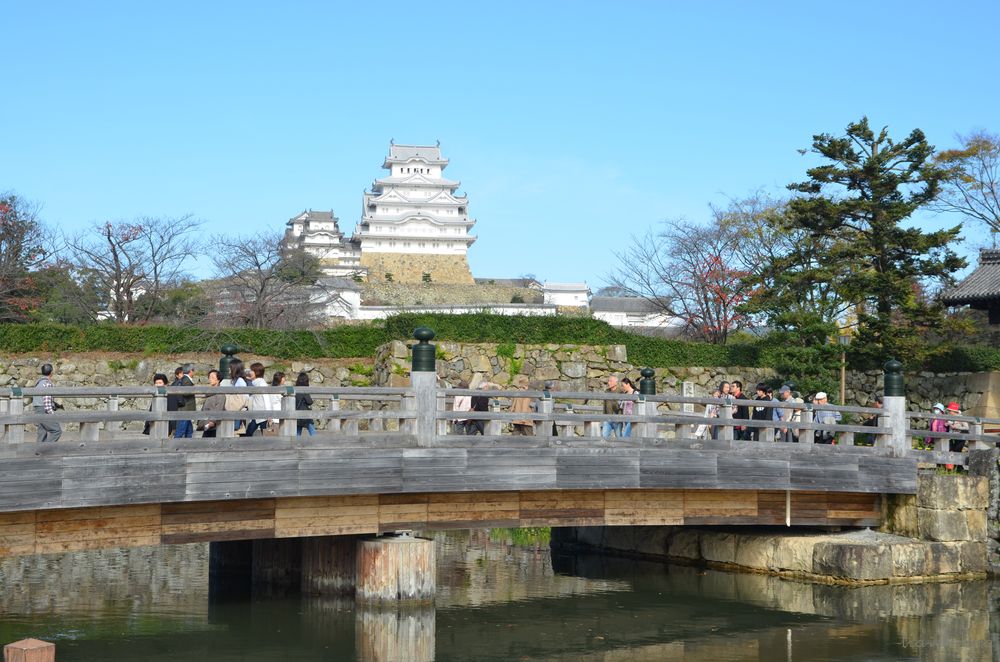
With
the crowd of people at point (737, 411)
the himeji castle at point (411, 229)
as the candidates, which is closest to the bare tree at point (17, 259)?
the crowd of people at point (737, 411)

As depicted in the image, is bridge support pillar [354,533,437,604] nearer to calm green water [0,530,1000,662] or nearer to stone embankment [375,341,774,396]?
calm green water [0,530,1000,662]

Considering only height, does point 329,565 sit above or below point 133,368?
below

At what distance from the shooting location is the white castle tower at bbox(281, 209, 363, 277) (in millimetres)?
78875

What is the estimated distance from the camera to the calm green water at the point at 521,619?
13711mm

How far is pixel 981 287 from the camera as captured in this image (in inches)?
1246

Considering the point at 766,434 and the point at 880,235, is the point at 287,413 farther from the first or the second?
the point at 880,235

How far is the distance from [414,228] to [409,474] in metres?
69.2

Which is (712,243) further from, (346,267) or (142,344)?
(346,267)

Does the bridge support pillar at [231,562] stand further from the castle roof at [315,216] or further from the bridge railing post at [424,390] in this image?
the castle roof at [315,216]

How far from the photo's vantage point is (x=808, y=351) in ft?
105

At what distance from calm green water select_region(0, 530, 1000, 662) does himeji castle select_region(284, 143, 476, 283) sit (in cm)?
6127

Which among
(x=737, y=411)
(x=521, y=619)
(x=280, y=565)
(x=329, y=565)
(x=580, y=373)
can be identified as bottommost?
(x=521, y=619)

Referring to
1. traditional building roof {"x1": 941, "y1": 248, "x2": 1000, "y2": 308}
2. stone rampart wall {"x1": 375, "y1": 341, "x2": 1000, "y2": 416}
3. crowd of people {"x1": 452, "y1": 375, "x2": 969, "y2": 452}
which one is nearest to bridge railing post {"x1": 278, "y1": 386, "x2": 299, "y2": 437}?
crowd of people {"x1": 452, "y1": 375, "x2": 969, "y2": 452}

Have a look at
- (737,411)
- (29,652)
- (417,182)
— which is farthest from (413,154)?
(29,652)
